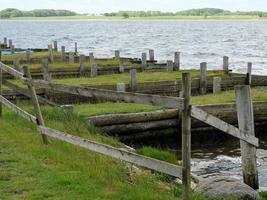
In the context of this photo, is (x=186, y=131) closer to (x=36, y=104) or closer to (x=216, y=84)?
(x=36, y=104)

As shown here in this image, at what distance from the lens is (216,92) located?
22.2 meters

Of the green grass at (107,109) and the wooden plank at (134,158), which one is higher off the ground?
the wooden plank at (134,158)

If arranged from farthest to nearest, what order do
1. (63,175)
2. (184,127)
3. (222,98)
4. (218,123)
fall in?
(222,98), (63,175), (218,123), (184,127)

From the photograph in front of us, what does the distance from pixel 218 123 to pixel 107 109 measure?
9.80 meters

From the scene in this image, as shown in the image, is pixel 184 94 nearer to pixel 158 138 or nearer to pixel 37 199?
pixel 37 199

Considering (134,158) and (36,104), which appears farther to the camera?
(36,104)

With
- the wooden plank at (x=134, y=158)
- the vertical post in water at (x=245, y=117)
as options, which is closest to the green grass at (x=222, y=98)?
the vertical post in water at (x=245, y=117)

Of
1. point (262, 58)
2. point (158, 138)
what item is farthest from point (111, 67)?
point (262, 58)

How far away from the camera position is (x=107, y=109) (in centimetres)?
1691

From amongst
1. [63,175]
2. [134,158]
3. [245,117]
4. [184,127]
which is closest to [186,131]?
[184,127]

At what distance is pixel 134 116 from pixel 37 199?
9589 millimetres

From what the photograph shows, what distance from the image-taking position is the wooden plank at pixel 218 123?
684 cm

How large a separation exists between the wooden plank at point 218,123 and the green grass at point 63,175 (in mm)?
1202

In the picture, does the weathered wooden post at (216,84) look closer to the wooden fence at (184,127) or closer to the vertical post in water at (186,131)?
the wooden fence at (184,127)
